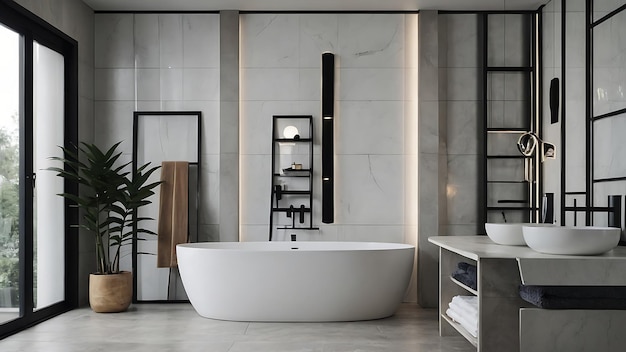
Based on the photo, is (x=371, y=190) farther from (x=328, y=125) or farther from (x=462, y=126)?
(x=462, y=126)

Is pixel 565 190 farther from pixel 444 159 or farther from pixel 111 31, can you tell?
pixel 111 31

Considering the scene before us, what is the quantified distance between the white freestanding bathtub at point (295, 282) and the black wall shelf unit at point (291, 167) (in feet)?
3.44

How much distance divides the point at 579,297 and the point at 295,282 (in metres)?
2.28

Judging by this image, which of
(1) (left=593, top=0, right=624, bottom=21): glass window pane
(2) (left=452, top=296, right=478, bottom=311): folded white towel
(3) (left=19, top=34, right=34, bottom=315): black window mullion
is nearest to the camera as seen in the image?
(2) (left=452, top=296, right=478, bottom=311): folded white towel

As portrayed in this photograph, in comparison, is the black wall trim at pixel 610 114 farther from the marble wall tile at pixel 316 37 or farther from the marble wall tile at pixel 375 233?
the marble wall tile at pixel 316 37

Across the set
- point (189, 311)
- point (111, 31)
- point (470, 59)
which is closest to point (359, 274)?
point (189, 311)

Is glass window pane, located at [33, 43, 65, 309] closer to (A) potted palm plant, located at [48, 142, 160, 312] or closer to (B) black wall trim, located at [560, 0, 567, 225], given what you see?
(A) potted palm plant, located at [48, 142, 160, 312]

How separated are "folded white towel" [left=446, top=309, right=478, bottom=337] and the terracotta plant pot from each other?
2696mm

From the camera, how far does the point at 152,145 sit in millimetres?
5969

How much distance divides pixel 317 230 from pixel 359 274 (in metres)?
1.13

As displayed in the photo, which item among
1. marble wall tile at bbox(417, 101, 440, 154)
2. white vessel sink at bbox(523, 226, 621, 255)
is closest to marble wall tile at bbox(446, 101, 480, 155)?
marble wall tile at bbox(417, 101, 440, 154)

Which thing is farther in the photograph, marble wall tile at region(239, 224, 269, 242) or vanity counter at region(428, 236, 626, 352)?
marble wall tile at region(239, 224, 269, 242)

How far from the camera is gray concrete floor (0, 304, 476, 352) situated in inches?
164

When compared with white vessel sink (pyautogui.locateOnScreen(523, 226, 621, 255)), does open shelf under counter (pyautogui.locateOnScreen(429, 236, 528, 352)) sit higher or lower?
lower
